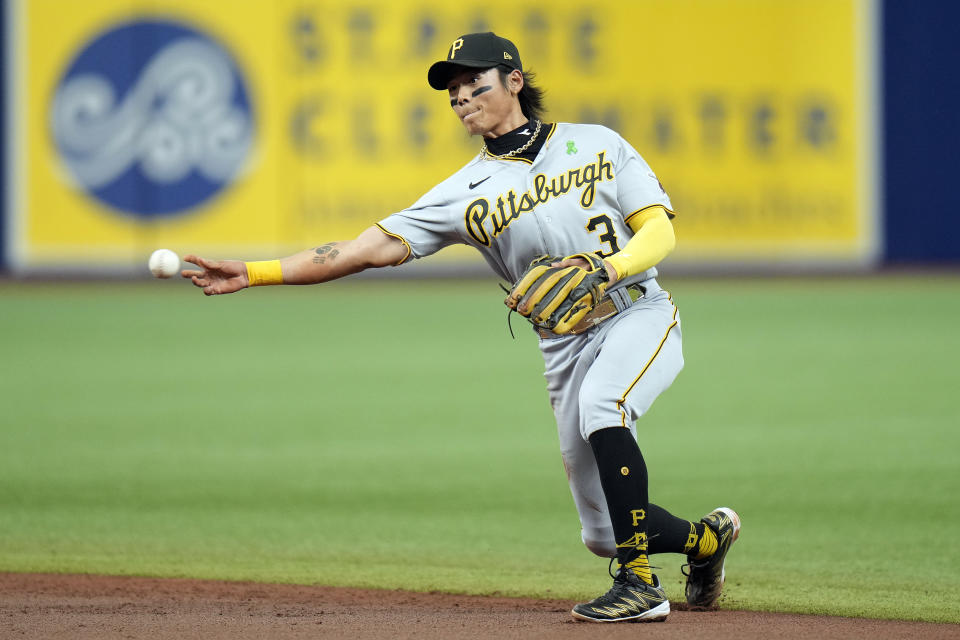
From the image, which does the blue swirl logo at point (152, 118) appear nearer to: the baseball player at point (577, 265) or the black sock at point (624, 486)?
the baseball player at point (577, 265)

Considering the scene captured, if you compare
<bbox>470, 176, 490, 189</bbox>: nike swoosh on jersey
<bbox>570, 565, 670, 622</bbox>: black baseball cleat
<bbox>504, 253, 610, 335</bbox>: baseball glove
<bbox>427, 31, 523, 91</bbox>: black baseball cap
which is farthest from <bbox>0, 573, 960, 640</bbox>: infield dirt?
<bbox>427, 31, 523, 91</bbox>: black baseball cap

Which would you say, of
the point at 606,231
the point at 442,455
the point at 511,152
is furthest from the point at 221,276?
the point at 442,455

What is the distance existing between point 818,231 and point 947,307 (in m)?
4.65

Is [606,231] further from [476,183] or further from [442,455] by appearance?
[442,455]

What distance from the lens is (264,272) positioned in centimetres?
456

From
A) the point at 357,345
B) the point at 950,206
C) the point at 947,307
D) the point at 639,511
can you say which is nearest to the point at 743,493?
the point at 639,511

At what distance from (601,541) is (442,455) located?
3.75 metres

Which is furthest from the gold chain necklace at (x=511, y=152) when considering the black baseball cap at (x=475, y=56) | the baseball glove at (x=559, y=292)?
the baseball glove at (x=559, y=292)

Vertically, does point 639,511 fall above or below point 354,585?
above

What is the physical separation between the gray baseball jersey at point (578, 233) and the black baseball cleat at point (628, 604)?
0.34 meters

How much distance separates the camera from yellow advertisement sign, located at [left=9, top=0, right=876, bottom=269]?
2038 centimetres

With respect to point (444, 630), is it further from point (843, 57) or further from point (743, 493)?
point (843, 57)

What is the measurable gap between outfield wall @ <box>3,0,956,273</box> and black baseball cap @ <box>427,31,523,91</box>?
15.8 meters

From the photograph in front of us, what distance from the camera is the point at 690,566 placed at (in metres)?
4.91
